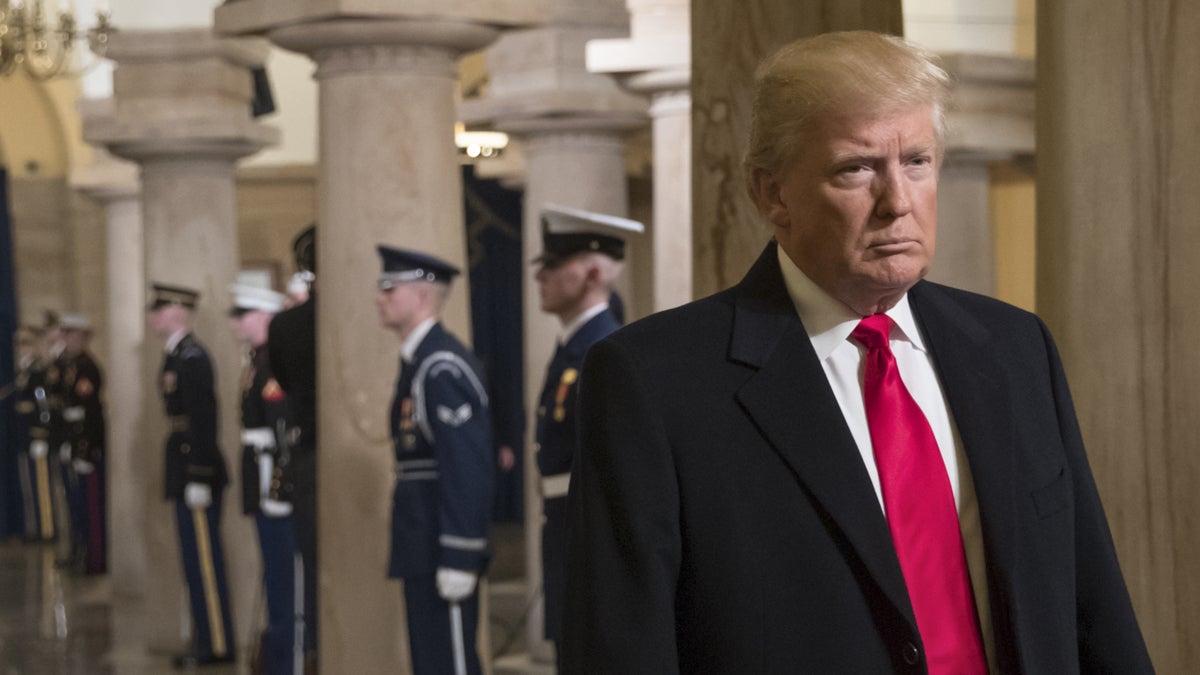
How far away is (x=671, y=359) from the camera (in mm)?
1963

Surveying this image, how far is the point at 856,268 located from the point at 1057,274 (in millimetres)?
1608

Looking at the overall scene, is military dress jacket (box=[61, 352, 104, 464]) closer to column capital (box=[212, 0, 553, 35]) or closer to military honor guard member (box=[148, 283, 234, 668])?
military honor guard member (box=[148, 283, 234, 668])

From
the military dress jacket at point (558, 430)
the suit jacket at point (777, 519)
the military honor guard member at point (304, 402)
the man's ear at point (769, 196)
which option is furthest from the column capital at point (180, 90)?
the suit jacket at point (777, 519)

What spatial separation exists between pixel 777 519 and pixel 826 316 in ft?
0.79

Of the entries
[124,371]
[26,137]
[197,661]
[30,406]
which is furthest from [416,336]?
[26,137]

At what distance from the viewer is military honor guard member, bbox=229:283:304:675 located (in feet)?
29.6

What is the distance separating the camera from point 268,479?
9.73 m

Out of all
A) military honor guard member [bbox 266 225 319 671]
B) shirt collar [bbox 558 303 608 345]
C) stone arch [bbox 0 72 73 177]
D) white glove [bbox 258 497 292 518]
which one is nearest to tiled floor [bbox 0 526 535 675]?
white glove [bbox 258 497 292 518]

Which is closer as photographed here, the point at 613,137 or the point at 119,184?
the point at 613,137

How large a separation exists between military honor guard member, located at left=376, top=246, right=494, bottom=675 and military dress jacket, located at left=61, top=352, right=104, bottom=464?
9880 millimetres

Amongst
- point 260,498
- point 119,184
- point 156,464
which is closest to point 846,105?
point 260,498

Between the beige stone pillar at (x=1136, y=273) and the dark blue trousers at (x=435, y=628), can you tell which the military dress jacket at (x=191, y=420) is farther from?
the beige stone pillar at (x=1136, y=273)

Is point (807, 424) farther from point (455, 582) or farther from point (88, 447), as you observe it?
point (88, 447)

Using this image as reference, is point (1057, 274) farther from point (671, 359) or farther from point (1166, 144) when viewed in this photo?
point (671, 359)
